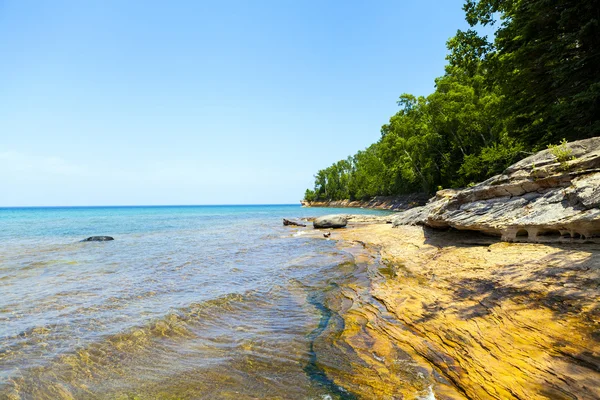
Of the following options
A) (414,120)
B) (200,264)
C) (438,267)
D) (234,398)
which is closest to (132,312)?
(234,398)

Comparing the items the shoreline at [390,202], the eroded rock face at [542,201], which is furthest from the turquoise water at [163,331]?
the shoreline at [390,202]

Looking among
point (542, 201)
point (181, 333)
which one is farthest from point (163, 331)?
point (542, 201)

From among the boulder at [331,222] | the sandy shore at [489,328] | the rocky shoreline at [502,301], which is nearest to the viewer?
the sandy shore at [489,328]

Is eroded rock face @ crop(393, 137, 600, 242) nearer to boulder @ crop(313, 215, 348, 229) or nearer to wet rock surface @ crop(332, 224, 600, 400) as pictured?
wet rock surface @ crop(332, 224, 600, 400)

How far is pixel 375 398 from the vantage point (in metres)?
3.69

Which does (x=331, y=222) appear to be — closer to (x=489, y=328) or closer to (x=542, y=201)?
(x=542, y=201)

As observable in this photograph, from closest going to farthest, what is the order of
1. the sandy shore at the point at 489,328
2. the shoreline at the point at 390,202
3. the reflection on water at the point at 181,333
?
Result: 1. the sandy shore at the point at 489,328
2. the reflection on water at the point at 181,333
3. the shoreline at the point at 390,202

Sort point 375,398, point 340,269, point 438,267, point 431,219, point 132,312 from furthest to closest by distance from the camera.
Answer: point 431,219 < point 340,269 < point 438,267 < point 132,312 < point 375,398

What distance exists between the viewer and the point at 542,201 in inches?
323

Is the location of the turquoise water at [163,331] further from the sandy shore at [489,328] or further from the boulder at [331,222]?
the boulder at [331,222]

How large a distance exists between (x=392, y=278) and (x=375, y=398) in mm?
5476

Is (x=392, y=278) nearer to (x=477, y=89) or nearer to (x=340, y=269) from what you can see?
(x=340, y=269)

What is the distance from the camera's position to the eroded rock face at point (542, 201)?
6.88m

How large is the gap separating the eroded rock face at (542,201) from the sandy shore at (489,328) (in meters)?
0.57
